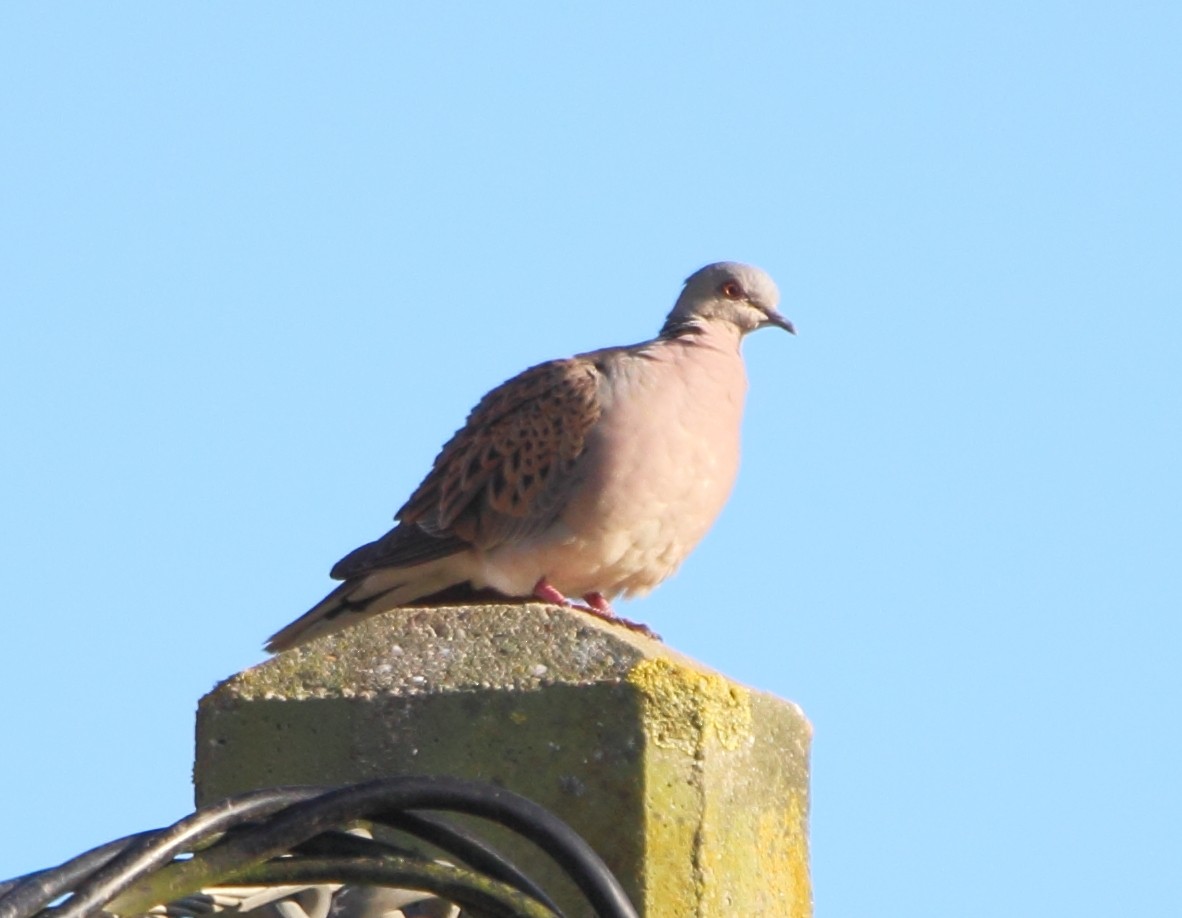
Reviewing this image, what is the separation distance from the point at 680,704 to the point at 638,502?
10.8ft

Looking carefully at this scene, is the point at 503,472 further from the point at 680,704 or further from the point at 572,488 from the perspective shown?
the point at 680,704

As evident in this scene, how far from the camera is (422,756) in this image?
247 centimetres

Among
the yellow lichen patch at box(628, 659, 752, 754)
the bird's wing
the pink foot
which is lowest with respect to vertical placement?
the yellow lichen patch at box(628, 659, 752, 754)

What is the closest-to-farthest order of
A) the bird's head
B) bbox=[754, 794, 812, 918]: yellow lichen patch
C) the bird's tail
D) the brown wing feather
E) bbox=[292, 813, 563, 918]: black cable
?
bbox=[292, 813, 563, 918]: black cable → bbox=[754, 794, 812, 918]: yellow lichen patch → the brown wing feather → the bird's tail → the bird's head

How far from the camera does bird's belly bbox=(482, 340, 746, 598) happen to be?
5.75m

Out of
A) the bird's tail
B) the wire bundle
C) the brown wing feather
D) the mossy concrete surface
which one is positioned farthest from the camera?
the bird's tail

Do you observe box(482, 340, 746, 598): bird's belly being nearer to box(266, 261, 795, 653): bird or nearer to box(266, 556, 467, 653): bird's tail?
box(266, 261, 795, 653): bird

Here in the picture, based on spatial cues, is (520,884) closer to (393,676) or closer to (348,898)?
(348,898)

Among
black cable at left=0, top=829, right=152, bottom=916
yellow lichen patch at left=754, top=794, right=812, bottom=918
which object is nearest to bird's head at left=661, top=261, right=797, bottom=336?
yellow lichen patch at left=754, top=794, right=812, bottom=918

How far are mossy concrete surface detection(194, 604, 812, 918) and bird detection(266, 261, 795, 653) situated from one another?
9.47 ft

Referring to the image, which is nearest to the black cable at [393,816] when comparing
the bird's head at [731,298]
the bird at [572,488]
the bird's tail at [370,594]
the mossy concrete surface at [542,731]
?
the mossy concrete surface at [542,731]

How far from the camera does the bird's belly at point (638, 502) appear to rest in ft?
18.9

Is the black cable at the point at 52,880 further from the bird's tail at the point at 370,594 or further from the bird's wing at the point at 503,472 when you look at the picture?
the bird's tail at the point at 370,594

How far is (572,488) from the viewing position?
5.87m
